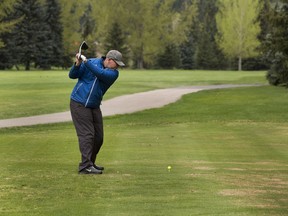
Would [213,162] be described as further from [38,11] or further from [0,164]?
[38,11]

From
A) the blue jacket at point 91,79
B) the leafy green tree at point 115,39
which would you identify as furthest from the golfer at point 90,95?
the leafy green tree at point 115,39

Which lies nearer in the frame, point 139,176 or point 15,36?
point 139,176

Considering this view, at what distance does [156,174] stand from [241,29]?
8658 cm

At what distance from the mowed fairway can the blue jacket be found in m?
1.16

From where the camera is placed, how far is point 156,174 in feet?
29.6

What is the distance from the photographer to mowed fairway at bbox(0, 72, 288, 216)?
21.5 feet

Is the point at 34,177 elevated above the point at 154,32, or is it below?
above

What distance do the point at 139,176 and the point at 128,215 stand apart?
266 cm

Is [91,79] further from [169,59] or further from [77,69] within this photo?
[169,59]

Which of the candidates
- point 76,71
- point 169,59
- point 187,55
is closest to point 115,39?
point 169,59

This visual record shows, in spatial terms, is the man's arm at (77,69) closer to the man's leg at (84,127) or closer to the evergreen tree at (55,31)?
the man's leg at (84,127)

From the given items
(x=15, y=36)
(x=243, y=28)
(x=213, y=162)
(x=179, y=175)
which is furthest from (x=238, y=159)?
(x=243, y=28)

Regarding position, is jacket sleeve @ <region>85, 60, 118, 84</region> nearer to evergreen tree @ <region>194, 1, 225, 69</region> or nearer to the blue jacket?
the blue jacket

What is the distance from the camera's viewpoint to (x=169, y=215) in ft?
20.1
